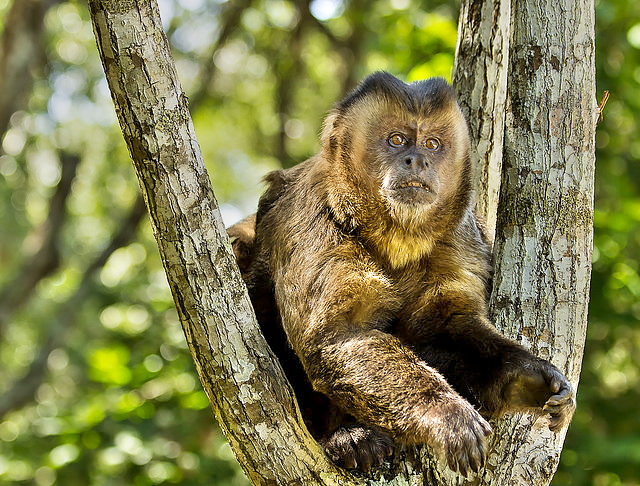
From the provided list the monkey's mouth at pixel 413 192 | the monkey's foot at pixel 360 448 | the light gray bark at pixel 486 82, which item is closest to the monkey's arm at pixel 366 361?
the monkey's foot at pixel 360 448

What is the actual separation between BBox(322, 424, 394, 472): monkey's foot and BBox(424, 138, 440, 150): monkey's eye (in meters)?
1.37

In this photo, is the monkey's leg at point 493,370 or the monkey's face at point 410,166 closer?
the monkey's leg at point 493,370

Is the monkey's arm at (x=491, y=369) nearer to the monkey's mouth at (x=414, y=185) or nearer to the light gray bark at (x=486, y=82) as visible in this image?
the monkey's mouth at (x=414, y=185)

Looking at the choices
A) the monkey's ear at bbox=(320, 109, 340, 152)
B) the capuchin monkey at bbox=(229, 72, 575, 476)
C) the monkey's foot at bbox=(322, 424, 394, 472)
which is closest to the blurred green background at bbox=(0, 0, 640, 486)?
the monkey's ear at bbox=(320, 109, 340, 152)

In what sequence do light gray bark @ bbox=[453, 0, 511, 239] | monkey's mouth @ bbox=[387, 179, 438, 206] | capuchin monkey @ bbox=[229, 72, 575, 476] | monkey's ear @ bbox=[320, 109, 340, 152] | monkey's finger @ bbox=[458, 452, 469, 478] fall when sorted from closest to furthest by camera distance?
monkey's finger @ bbox=[458, 452, 469, 478] < capuchin monkey @ bbox=[229, 72, 575, 476] < monkey's mouth @ bbox=[387, 179, 438, 206] < monkey's ear @ bbox=[320, 109, 340, 152] < light gray bark @ bbox=[453, 0, 511, 239]

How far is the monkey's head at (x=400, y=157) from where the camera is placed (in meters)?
3.64

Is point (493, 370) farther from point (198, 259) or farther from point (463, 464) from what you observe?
point (198, 259)

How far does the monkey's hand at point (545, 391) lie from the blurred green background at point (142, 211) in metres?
2.11

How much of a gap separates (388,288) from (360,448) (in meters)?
0.73

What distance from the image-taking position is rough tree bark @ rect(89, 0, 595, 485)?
8.69 feet

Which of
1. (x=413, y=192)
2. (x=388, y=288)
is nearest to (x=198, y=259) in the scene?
(x=388, y=288)

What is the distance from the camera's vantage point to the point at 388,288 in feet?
11.8

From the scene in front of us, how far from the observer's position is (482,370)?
11.2ft

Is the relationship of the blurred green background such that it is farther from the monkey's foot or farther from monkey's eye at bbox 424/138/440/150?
the monkey's foot
